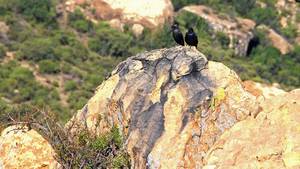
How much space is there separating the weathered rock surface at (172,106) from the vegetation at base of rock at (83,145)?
0.73 feet

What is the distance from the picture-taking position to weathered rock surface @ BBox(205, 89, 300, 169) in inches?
160

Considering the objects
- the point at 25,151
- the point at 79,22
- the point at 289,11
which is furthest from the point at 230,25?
the point at 25,151

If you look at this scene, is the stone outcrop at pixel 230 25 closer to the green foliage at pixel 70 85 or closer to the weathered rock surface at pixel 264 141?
the green foliage at pixel 70 85

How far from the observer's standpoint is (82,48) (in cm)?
2683

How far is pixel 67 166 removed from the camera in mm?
4914

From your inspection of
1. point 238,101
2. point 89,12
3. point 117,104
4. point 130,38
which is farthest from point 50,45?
point 238,101

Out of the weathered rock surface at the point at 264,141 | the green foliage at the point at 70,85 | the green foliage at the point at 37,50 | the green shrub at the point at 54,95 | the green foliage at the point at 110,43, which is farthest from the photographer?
the green foliage at the point at 110,43

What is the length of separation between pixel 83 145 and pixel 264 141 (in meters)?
3.30

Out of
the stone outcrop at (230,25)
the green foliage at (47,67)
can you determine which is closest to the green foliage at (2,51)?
the green foliage at (47,67)

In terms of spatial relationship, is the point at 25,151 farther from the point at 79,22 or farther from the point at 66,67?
the point at 79,22

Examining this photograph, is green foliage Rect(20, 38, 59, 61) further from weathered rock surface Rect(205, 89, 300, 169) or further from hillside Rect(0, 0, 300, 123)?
weathered rock surface Rect(205, 89, 300, 169)

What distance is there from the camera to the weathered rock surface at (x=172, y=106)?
15.6ft

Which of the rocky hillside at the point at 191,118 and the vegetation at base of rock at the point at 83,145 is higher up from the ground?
the rocky hillside at the point at 191,118

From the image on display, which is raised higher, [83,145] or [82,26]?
[83,145]
